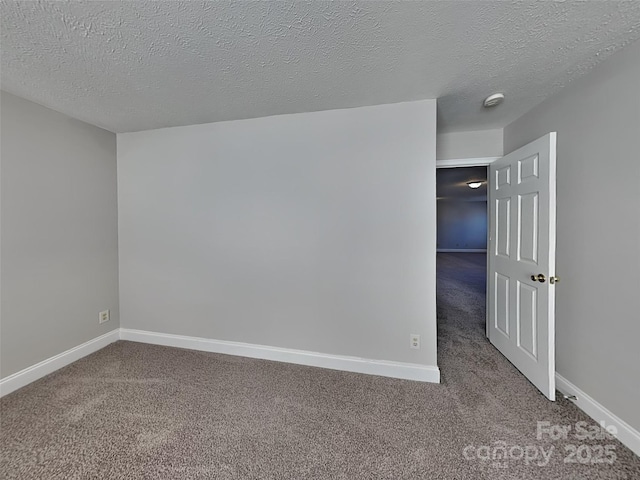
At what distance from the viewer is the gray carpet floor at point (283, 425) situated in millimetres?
1285

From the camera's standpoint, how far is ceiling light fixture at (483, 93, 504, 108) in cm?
193

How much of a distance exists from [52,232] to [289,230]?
2037 mm

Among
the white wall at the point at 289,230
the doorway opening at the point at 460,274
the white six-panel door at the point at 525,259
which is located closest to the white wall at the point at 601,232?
the white six-panel door at the point at 525,259

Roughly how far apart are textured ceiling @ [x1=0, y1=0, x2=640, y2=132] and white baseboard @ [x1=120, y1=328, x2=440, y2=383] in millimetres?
2152

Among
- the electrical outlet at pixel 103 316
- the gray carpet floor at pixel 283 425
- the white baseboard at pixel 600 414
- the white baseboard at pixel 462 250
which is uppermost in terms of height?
the white baseboard at pixel 462 250

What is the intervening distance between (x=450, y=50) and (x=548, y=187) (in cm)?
113

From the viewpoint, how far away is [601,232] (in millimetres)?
1549

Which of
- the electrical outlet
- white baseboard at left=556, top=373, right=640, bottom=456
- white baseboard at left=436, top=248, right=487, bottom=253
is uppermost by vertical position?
white baseboard at left=436, top=248, right=487, bottom=253

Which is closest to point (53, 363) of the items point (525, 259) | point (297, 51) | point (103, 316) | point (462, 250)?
Answer: point (103, 316)

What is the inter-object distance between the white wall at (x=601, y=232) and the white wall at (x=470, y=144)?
659 mm

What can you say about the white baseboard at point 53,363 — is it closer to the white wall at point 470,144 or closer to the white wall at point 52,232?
the white wall at point 52,232

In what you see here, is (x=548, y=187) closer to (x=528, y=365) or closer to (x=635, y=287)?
(x=635, y=287)

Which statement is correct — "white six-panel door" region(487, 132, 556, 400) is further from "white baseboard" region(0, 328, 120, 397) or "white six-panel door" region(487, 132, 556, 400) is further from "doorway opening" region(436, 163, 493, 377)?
"white baseboard" region(0, 328, 120, 397)

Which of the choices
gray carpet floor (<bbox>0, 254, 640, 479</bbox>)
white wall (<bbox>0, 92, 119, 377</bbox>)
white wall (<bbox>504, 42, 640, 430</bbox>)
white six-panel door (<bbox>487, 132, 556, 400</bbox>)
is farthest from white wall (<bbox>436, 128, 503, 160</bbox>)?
white wall (<bbox>0, 92, 119, 377</bbox>)
